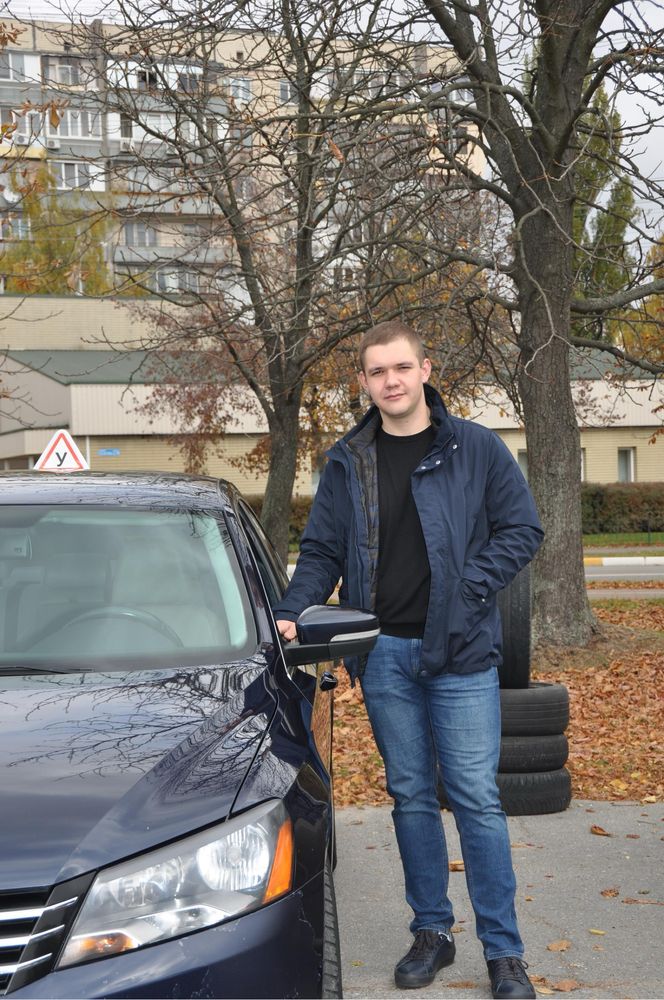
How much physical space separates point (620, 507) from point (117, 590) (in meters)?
33.2

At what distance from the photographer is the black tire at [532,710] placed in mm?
Answer: 5863

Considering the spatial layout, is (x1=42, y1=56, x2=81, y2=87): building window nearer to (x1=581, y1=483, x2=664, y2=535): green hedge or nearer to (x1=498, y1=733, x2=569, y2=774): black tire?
(x1=498, y1=733, x2=569, y2=774): black tire

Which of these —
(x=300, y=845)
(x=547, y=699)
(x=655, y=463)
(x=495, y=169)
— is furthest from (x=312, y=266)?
(x=655, y=463)

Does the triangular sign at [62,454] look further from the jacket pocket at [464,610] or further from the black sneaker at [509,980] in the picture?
the black sneaker at [509,980]

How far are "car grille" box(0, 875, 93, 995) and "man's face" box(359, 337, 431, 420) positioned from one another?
6.55 feet

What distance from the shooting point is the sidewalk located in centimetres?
403

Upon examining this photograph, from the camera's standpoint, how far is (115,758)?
2.70m

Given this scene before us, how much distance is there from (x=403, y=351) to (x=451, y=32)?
333 inches

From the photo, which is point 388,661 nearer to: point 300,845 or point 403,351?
point 403,351

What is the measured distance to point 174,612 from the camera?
3.72m

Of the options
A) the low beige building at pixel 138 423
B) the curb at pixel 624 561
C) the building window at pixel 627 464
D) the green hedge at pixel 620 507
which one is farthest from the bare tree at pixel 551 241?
the building window at pixel 627 464

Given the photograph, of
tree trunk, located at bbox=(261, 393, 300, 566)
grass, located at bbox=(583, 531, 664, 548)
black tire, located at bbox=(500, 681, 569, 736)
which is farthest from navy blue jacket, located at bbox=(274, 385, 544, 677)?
grass, located at bbox=(583, 531, 664, 548)

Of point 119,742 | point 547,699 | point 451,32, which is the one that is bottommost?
point 547,699

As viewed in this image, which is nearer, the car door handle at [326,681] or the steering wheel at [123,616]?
the steering wheel at [123,616]
